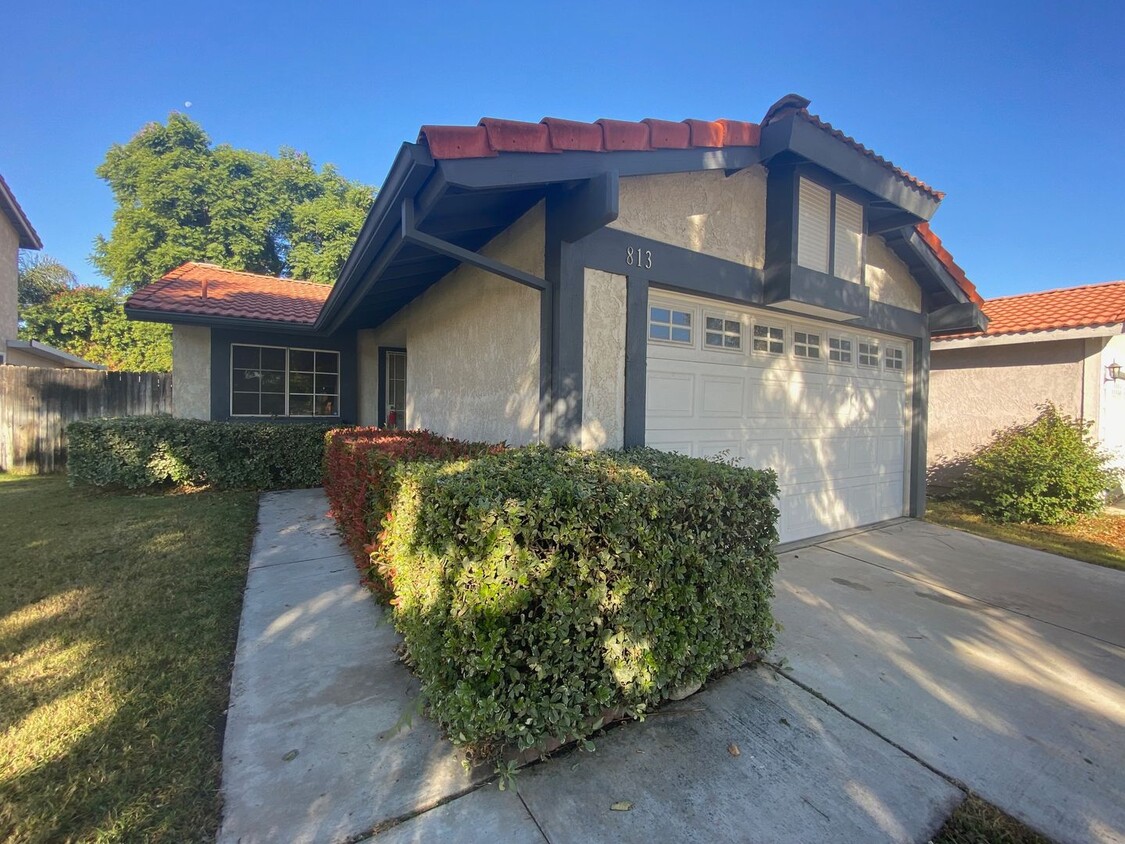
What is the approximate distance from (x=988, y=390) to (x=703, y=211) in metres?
8.20

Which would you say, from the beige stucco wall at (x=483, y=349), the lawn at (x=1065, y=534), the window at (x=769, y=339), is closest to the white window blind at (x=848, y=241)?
the window at (x=769, y=339)

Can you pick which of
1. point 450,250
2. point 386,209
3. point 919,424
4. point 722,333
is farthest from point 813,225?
point 386,209

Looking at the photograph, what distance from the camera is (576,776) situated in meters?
2.11

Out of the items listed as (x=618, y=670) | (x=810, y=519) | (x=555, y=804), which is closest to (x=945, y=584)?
(x=810, y=519)

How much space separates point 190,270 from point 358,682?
1285cm

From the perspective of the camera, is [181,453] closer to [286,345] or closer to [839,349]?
[286,345]

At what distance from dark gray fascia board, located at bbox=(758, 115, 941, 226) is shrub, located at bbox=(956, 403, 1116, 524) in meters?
4.69

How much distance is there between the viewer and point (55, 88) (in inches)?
522

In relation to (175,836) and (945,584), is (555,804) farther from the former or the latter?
(945,584)

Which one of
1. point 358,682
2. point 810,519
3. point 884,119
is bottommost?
point 358,682

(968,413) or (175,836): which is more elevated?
(968,413)

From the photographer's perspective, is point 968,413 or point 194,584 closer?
point 194,584

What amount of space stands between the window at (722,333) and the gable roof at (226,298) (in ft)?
25.0

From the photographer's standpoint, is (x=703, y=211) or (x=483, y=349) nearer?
(x=703, y=211)
